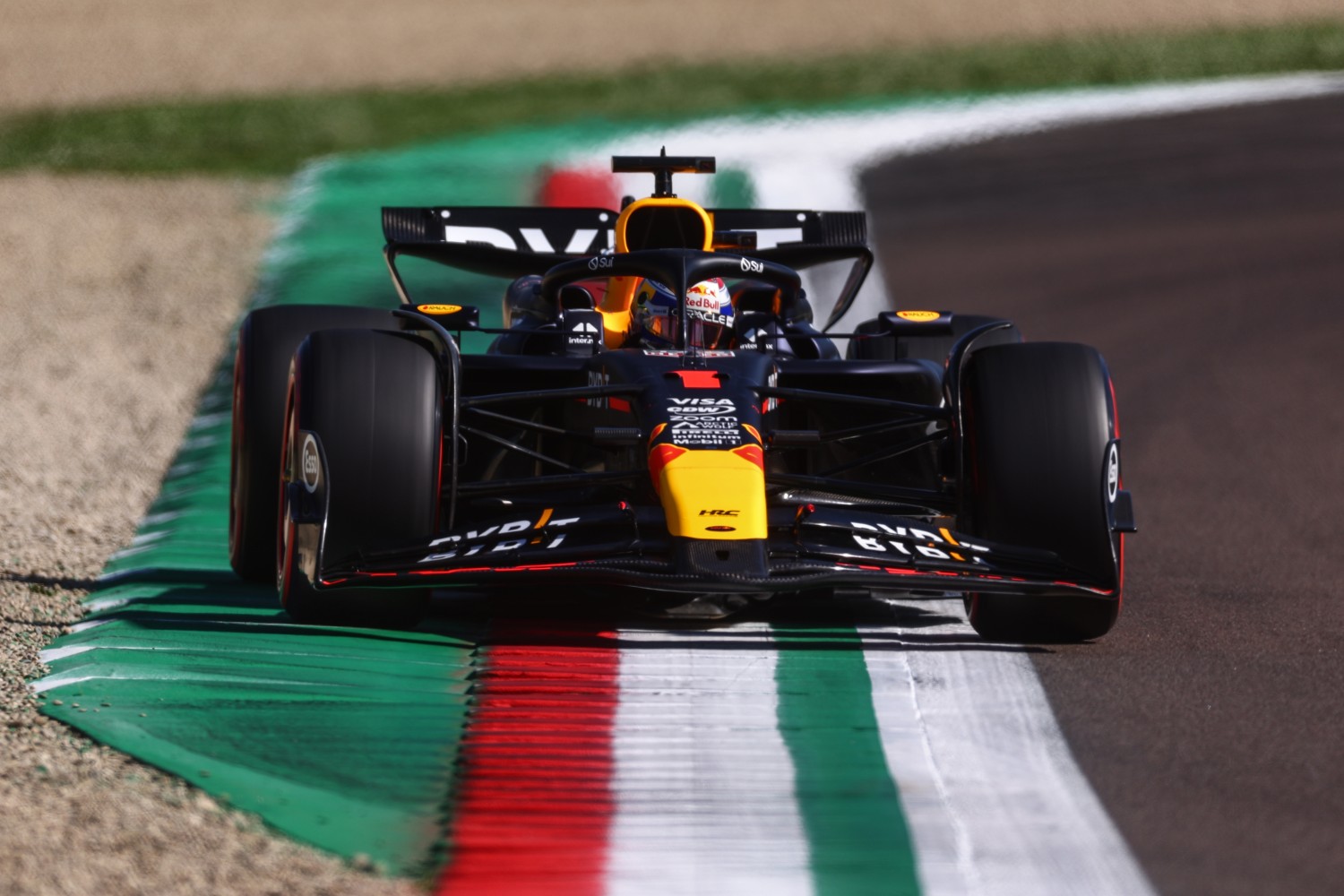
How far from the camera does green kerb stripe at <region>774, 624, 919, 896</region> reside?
461 cm

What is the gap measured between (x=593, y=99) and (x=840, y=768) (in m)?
19.1

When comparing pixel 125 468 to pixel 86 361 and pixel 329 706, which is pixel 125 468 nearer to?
pixel 86 361

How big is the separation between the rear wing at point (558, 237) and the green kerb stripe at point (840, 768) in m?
2.55

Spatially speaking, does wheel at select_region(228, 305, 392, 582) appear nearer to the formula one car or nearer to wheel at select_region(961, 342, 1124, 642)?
the formula one car

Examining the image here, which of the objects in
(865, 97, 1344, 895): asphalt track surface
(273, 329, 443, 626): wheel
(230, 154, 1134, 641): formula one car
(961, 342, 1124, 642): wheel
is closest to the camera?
(865, 97, 1344, 895): asphalt track surface

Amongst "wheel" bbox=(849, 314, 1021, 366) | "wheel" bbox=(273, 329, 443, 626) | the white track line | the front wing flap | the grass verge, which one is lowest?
the white track line

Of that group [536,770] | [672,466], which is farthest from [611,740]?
[672,466]

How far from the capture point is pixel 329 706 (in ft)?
19.5

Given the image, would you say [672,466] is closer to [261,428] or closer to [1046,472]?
[1046,472]

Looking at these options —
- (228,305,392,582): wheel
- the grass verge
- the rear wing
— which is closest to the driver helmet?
the rear wing

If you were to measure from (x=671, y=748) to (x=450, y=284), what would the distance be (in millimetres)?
10227

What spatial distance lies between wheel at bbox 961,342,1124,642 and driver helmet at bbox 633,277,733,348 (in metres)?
1.41

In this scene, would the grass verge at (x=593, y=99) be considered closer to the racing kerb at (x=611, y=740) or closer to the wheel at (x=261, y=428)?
the wheel at (x=261, y=428)

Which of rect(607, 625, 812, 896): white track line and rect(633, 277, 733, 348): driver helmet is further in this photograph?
rect(633, 277, 733, 348): driver helmet
